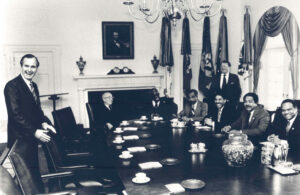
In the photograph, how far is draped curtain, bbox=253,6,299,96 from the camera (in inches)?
235

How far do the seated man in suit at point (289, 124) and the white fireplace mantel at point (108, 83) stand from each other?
4.01 metres

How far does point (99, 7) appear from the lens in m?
7.22

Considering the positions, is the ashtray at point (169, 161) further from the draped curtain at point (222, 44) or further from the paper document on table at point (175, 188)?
the draped curtain at point (222, 44)

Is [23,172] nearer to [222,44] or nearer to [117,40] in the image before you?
[117,40]

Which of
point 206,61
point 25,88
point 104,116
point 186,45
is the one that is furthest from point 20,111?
point 206,61

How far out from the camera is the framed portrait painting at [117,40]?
7.29 m

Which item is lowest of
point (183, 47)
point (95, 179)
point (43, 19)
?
point (95, 179)

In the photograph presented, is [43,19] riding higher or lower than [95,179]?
higher

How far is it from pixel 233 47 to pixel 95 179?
6264mm

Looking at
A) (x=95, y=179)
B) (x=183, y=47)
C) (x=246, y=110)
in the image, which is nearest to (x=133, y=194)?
(x=95, y=179)

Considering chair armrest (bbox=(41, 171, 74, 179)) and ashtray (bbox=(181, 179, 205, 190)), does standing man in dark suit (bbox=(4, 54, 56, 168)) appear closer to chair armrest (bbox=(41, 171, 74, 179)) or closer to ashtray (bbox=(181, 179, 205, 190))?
chair armrest (bbox=(41, 171, 74, 179))

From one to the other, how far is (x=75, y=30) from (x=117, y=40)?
0.99m

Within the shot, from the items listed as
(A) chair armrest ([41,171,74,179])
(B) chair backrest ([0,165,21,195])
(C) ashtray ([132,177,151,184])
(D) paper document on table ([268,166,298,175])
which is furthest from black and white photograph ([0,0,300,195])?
(B) chair backrest ([0,165,21,195])

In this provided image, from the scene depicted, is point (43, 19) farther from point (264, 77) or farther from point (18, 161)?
point (18, 161)
